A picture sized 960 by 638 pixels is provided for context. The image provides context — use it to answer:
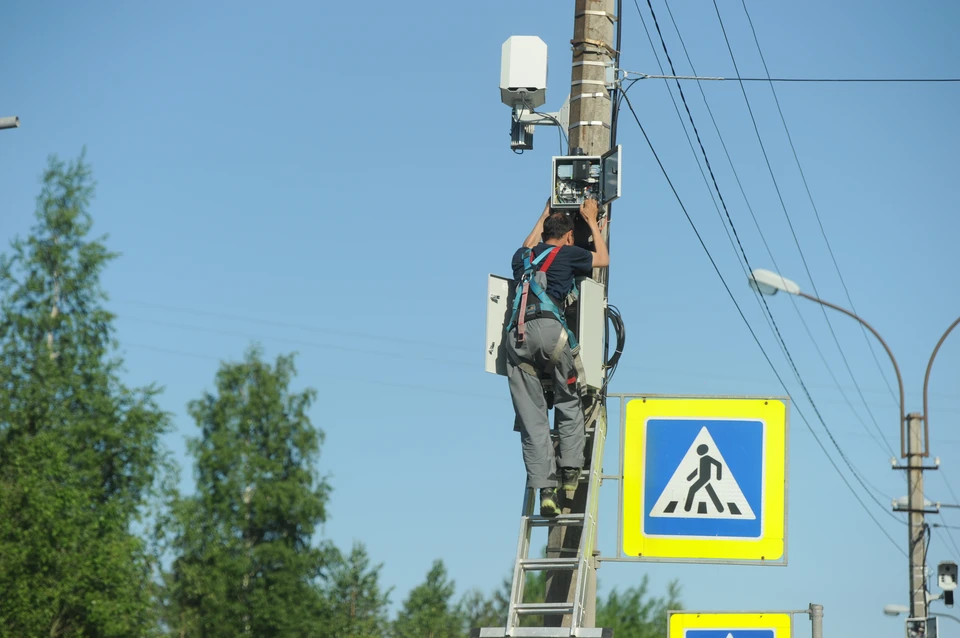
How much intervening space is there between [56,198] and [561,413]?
3607 cm

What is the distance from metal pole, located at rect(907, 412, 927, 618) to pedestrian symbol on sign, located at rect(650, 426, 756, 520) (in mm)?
17917

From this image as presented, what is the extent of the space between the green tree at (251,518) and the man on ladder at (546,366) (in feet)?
131

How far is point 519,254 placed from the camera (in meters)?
9.05

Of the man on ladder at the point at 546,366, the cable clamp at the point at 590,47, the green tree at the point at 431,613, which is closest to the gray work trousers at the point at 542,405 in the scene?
the man on ladder at the point at 546,366

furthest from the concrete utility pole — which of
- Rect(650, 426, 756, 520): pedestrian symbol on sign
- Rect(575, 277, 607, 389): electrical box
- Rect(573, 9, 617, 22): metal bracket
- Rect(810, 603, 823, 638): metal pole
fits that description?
Rect(810, 603, 823, 638): metal pole

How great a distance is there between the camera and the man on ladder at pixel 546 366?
337 inches

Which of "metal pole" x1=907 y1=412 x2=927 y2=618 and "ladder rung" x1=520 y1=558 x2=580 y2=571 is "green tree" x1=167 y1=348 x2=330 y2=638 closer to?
"metal pole" x1=907 y1=412 x2=927 y2=618

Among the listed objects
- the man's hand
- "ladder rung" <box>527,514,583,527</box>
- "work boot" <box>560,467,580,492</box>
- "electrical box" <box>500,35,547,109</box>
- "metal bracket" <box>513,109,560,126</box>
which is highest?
"electrical box" <box>500,35,547,109</box>

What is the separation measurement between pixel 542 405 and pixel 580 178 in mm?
1825

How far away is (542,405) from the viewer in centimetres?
868

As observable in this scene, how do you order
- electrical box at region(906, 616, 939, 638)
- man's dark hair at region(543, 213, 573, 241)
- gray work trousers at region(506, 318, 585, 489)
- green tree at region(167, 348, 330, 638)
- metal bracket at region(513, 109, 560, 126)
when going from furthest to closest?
green tree at region(167, 348, 330, 638), electrical box at region(906, 616, 939, 638), metal bracket at region(513, 109, 560, 126), man's dark hair at region(543, 213, 573, 241), gray work trousers at region(506, 318, 585, 489)

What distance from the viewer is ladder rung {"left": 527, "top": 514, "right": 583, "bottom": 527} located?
8508mm

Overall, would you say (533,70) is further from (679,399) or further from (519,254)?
(679,399)

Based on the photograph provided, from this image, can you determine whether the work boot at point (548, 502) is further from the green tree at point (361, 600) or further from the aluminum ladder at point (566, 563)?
the green tree at point (361, 600)
